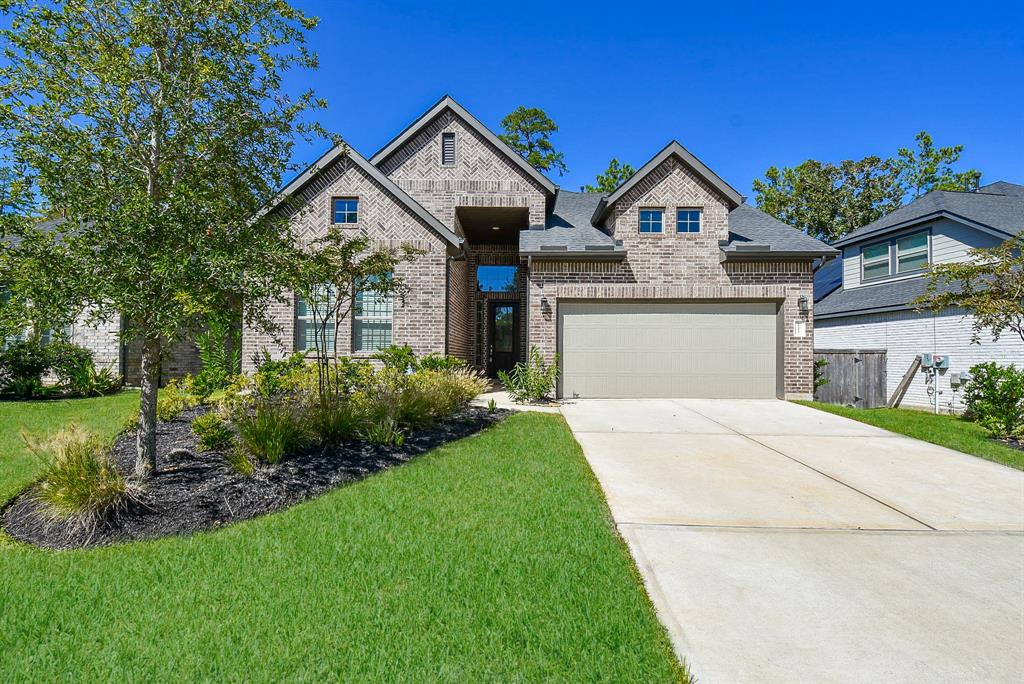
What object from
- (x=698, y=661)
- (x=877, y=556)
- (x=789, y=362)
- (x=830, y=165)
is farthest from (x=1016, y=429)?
(x=830, y=165)

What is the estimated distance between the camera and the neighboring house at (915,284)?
478 inches

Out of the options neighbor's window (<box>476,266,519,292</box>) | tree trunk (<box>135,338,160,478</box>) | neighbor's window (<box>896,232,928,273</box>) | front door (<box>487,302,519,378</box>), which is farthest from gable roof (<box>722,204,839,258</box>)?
tree trunk (<box>135,338,160,478</box>)

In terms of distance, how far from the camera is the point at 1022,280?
7617 millimetres

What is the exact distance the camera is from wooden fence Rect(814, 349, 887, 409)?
12.6 meters

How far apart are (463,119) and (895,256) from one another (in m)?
14.0

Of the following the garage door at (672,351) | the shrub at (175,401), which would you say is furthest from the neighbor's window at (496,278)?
the shrub at (175,401)

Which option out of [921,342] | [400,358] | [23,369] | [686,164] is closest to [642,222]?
[686,164]

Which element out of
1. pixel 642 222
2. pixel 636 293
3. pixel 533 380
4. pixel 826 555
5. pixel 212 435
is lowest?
pixel 826 555

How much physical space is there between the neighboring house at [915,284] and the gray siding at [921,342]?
0.06 ft

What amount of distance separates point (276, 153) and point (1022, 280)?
10.9m

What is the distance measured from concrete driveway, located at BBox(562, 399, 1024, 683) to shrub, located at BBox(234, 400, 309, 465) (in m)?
3.50

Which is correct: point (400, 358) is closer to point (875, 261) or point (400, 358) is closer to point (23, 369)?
point (23, 369)

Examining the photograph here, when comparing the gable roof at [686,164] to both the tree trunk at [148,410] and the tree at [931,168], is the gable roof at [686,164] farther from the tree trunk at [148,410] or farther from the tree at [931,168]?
the tree at [931,168]

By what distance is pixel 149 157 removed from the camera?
4.82 m
